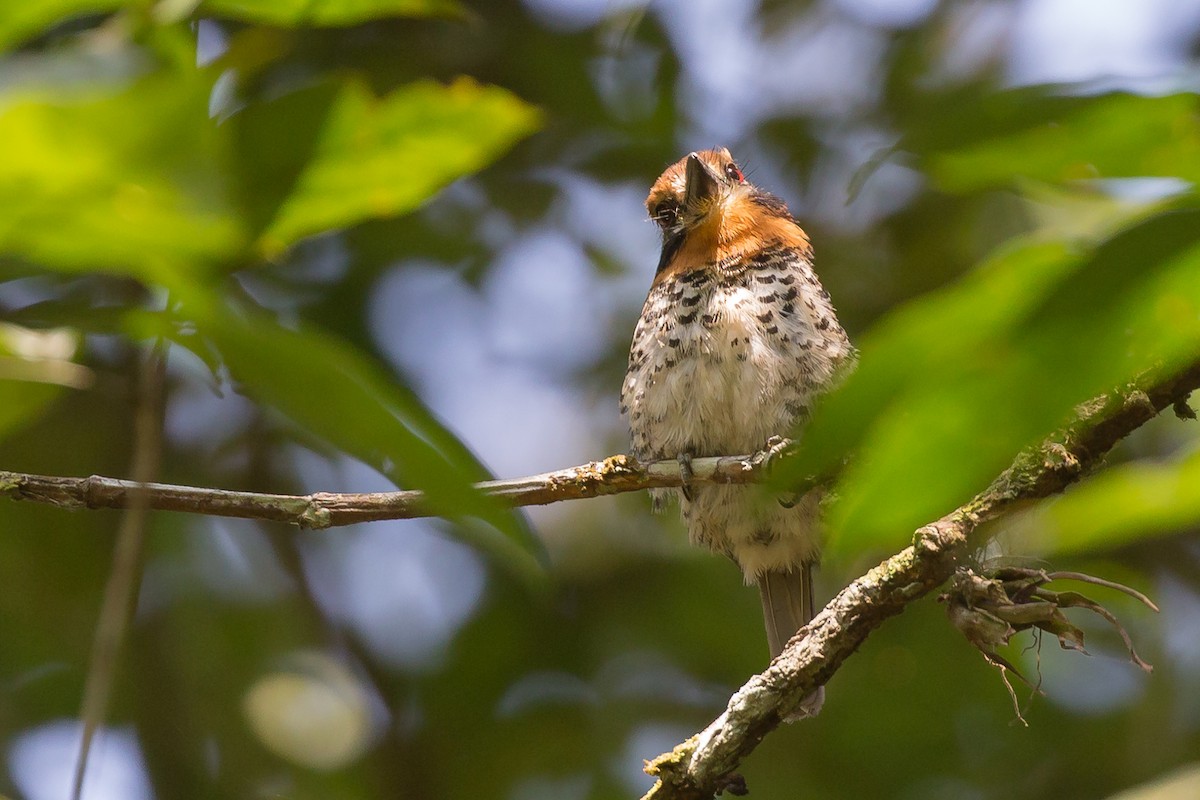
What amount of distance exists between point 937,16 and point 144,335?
450 cm

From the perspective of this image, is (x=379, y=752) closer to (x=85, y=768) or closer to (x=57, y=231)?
(x=85, y=768)

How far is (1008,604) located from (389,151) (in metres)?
1.41

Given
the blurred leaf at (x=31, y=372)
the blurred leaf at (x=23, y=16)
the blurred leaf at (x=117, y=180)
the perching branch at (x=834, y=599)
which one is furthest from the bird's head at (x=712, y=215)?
the blurred leaf at (x=117, y=180)

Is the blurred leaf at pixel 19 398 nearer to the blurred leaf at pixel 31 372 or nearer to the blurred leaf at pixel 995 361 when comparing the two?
the blurred leaf at pixel 31 372

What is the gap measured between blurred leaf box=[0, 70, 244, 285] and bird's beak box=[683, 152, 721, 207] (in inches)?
128

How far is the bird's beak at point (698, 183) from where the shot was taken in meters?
3.86

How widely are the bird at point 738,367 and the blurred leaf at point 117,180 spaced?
8.40 ft

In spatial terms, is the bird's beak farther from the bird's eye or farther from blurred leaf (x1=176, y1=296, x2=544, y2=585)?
blurred leaf (x1=176, y1=296, x2=544, y2=585)

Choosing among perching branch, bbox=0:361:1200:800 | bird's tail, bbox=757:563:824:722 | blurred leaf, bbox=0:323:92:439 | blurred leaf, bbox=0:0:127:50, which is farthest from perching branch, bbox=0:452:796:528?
bird's tail, bbox=757:563:824:722

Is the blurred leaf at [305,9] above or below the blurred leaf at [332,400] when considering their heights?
above

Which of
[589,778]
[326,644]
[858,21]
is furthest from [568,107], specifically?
[589,778]

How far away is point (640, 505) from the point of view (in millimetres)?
4703

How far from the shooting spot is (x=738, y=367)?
3336mm

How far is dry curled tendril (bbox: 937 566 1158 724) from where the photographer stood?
6.17 ft
